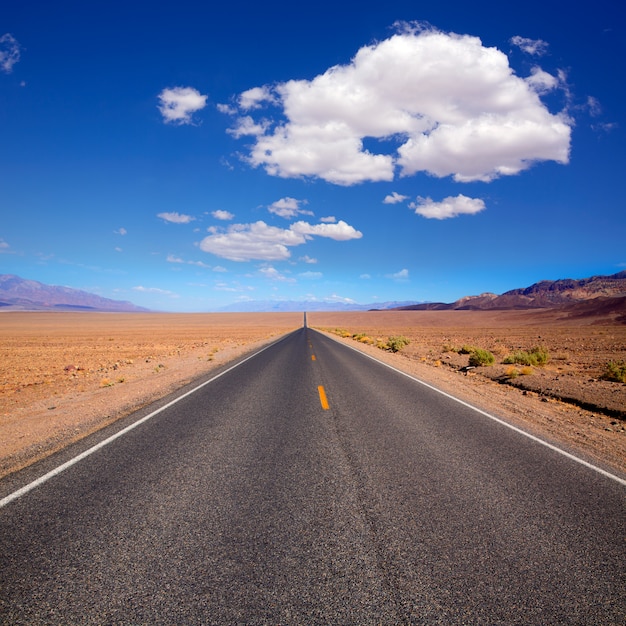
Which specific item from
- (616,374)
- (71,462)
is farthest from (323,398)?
(616,374)

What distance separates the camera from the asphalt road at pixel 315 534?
8.14ft

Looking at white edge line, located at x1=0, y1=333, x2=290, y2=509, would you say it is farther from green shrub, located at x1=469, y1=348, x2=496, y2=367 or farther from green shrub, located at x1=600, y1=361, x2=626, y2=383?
green shrub, located at x1=600, y1=361, x2=626, y2=383

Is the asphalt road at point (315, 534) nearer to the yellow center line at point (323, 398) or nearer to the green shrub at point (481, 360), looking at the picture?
the yellow center line at point (323, 398)

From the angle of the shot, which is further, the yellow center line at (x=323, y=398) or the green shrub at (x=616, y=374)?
the green shrub at (x=616, y=374)

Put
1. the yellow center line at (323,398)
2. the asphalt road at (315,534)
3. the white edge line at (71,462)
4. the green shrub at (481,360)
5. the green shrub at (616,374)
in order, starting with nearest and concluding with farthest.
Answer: the asphalt road at (315,534), the white edge line at (71,462), the yellow center line at (323,398), the green shrub at (616,374), the green shrub at (481,360)

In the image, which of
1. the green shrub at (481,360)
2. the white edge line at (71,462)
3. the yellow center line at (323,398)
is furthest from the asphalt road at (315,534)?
the green shrub at (481,360)

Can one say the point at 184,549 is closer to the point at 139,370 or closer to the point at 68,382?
the point at 68,382

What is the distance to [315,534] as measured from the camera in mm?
3326

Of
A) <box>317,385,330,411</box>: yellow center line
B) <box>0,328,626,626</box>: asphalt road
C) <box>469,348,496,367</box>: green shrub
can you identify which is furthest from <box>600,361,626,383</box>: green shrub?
<box>317,385,330,411</box>: yellow center line

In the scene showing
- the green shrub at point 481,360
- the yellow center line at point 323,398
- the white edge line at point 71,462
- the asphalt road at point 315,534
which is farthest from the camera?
the green shrub at point 481,360

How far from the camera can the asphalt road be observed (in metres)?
2.48

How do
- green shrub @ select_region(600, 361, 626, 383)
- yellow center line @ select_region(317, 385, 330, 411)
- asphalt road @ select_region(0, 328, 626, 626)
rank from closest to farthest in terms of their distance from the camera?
asphalt road @ select_region(0, 328, 626, 626)
yellow center line @ select_region(317, 385, 330, 411)
green shrub @ select_region(600, 361, 626, 383)

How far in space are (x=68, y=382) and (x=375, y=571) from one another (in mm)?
14048

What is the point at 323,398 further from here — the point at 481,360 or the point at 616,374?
the point at 481,360
